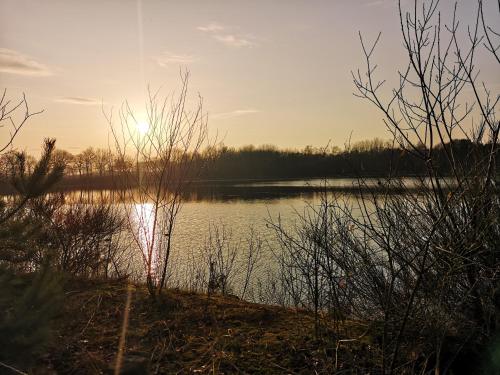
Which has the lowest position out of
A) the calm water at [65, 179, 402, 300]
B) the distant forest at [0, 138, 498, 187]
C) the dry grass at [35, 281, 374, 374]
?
the calm water at [65, 179, 402, 300]

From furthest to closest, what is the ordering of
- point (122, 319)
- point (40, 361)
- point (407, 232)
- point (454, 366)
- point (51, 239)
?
1. point (51, 239)
2. point (122, 319)
3. point (407, 232)
4. point (454, 366)
5. point (40, 361)

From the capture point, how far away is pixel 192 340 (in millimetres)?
4359

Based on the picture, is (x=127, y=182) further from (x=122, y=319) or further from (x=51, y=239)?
(x=51, y=239)

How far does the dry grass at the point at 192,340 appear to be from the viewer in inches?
145

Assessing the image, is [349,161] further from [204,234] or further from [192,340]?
[204,234]

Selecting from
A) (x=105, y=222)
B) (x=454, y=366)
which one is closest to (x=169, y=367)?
(x=454, y=366)

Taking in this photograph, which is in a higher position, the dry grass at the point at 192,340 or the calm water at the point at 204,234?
the dry grass at the point at 192,340

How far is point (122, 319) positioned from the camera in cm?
501

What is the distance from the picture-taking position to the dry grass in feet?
12.1

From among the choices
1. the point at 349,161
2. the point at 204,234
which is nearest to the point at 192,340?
the point at 349,161

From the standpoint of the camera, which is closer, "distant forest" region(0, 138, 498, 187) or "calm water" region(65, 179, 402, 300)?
"distant forest" region(0, 138, 498, 187)

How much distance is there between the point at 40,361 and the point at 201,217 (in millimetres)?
25145

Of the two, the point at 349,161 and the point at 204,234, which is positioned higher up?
the point at 349,161

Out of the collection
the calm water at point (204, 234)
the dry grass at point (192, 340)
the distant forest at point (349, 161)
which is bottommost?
the calm water at point (204, 234)
